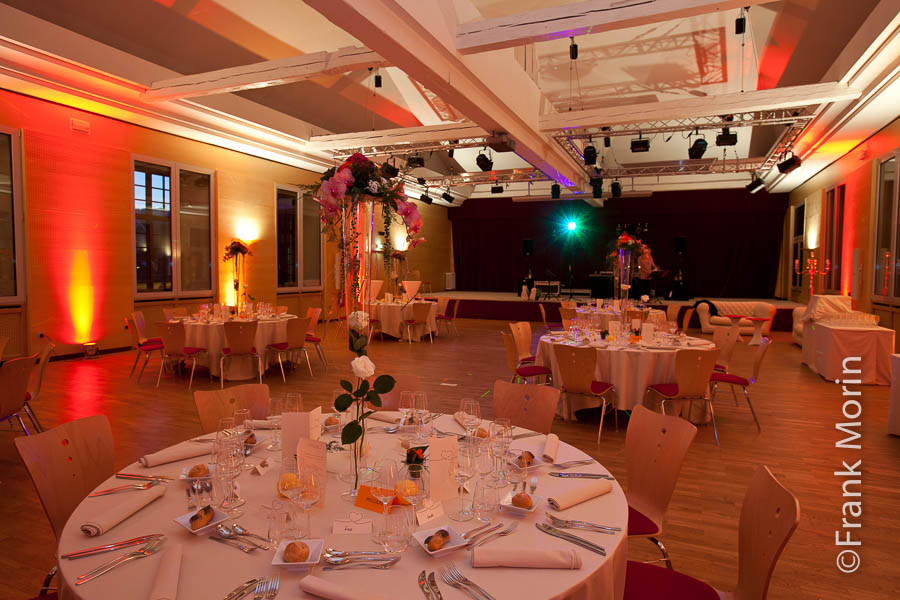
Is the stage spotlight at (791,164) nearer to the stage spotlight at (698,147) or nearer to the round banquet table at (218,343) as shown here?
the stage spotlight at (698,147)

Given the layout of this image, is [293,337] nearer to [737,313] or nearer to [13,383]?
[13,383]

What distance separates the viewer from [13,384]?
4000 mm

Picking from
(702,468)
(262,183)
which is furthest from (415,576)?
(262,183)

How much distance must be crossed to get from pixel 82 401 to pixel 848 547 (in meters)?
7.06

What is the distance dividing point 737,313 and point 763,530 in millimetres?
13078

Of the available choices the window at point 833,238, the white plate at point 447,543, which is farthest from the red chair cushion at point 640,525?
the window at point 833,238

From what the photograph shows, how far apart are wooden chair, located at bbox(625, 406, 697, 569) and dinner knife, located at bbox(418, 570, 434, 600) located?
1.24 meters

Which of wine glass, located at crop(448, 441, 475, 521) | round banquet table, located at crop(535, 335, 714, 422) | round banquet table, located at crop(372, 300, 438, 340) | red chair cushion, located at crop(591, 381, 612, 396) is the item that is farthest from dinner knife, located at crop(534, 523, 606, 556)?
round banquet table, located at crop(372, 300, 438, 340)

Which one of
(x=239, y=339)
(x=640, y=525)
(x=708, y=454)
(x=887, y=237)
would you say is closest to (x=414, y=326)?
(x=239, y=339)

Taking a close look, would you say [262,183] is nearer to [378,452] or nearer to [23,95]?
[23,95]

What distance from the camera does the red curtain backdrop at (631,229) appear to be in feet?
59.0

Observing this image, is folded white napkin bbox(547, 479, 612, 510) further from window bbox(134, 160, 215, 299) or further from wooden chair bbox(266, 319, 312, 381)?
window bbox(134, 160, 215, 299)

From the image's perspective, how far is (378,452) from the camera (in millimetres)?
2291

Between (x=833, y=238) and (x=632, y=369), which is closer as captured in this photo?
(x=632, y=369)
